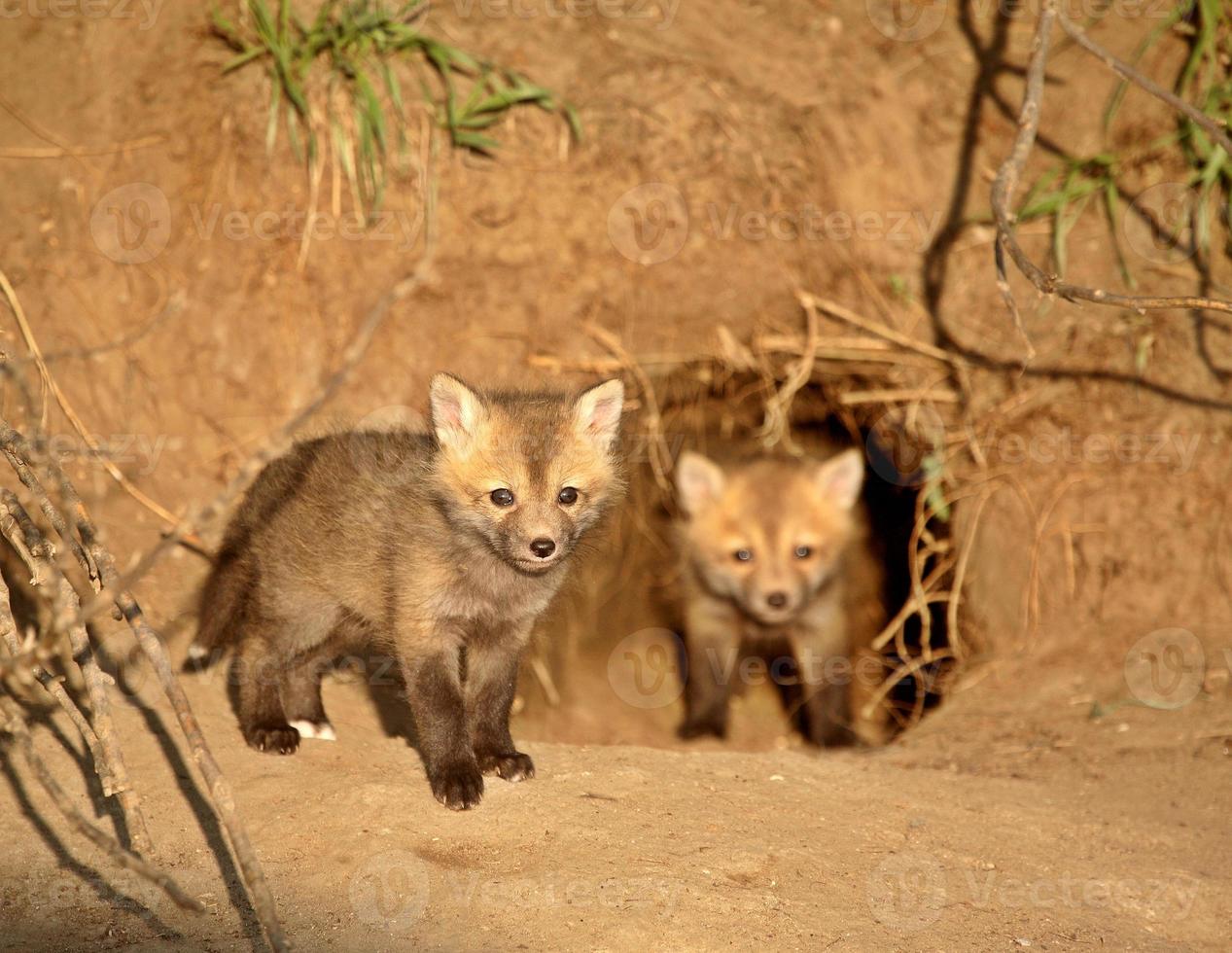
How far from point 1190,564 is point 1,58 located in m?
5.26

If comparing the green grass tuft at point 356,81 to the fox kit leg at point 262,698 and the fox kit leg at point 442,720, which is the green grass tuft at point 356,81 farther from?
the fox kit leg at point 442,720

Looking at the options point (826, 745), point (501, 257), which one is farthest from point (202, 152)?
point (826, 745)

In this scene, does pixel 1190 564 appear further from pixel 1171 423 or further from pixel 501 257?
pixel 501 257

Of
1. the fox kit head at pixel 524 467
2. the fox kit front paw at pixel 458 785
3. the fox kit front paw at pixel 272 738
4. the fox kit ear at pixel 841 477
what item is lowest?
the fox kit front paw at pixel 272 738

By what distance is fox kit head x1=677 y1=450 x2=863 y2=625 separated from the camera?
17.5 ft

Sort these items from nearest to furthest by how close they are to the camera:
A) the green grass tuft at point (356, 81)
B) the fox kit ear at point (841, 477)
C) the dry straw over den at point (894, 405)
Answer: the green grass tuft at point (356, 81) → the dry straw over den at point (894, 405) → the fox kit ear at point (841, 477)

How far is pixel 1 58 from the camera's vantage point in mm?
4539

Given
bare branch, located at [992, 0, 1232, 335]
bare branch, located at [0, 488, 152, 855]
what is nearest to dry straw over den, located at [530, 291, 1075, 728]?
bare branch, located at [992, 0, 1232, 335]

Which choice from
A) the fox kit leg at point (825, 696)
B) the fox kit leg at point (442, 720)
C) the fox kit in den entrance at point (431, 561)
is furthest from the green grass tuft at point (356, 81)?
the fox kit leg at point (825, 696)

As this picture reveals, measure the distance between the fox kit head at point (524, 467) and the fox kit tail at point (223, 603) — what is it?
82 cm

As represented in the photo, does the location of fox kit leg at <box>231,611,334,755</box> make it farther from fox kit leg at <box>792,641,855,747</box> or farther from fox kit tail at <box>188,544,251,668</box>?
fox kit leg at <box>792,641,855,747</box>

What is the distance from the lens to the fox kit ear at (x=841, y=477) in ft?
18.3

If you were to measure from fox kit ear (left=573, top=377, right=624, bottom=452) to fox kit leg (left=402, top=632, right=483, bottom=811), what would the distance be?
71cm

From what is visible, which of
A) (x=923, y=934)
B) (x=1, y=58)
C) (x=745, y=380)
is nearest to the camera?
(x=923, y=934)
